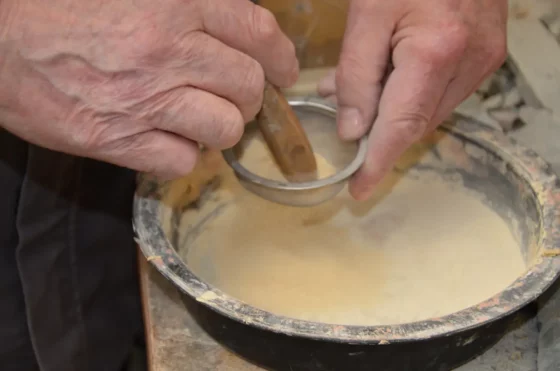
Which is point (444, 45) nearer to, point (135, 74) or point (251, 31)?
point (251, 31)

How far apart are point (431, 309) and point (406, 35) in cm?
30

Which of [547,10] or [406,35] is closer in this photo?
[406,35]

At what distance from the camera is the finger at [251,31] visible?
0.56m

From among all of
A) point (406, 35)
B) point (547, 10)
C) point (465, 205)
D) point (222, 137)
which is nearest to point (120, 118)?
point (222, 137)

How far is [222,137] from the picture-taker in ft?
Answer: 1.97

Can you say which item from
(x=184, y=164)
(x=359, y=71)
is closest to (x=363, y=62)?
(x=359, y=71)

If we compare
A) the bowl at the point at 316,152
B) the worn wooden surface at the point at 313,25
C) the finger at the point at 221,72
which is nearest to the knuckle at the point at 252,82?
the finger at the point at 221,72

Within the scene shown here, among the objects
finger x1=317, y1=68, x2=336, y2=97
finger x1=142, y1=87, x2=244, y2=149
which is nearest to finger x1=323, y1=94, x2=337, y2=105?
finger x1=317, y1=68, x2=336, y2=97

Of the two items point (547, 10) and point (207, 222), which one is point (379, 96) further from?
point (547, 10)

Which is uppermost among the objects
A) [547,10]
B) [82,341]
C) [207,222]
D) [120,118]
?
[120,118]

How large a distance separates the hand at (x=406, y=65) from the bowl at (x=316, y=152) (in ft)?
0.10

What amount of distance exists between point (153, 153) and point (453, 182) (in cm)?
44

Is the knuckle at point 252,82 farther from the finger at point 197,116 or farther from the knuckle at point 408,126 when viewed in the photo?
the knuckle at point 408,126

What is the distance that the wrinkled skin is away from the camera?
0.52 meters
